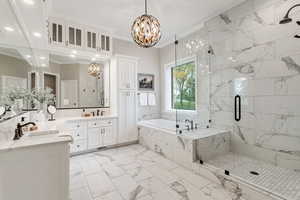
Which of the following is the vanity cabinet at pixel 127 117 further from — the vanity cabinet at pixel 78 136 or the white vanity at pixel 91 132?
the vanity cabinet at pixel 78 136

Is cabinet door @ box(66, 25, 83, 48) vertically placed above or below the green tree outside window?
above

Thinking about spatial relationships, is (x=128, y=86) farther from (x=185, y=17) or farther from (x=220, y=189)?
(x=220, y=189)

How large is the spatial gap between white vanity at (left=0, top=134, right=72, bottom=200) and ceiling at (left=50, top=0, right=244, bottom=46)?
Result: 98.4 inches

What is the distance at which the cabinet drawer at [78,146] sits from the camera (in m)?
3.16

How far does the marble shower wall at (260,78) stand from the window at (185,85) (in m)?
0.60

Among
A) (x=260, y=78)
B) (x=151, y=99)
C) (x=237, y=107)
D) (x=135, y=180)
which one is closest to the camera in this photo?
(x=135, y=180)

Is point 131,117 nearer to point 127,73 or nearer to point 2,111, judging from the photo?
point 127,73

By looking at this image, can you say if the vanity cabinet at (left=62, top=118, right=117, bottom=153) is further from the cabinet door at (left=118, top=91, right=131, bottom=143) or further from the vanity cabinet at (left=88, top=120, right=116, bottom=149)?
the cabinet door at (left=118, top=91, right=131, bottom=143)

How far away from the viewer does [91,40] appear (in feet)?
11.4

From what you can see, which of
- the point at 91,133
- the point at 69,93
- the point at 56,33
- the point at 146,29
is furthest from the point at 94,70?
the point at 146,29

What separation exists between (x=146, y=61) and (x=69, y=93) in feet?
7.85

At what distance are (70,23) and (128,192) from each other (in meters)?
3.49

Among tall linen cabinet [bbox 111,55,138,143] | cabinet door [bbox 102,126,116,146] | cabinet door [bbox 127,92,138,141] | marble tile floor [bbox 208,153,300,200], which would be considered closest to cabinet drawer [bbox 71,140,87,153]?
cabinet door [bbox 102,126,116,146]

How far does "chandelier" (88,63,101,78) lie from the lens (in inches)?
148
